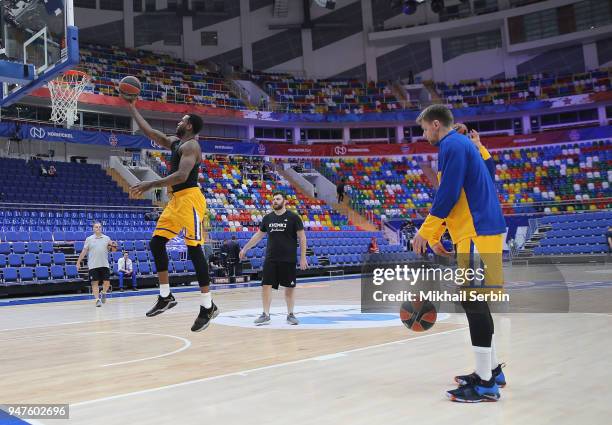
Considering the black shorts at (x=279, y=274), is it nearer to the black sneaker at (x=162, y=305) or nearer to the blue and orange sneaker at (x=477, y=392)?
the black sneaker at (x=162, y=305)

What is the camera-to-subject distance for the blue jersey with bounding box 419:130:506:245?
3.71m

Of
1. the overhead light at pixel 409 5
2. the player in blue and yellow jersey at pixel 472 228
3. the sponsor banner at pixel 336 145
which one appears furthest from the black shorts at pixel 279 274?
the overhead light at pixel 409 5

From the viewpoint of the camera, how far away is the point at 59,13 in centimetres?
812

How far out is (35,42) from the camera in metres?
7.92

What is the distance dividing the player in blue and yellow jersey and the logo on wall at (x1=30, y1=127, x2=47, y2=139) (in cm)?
2471

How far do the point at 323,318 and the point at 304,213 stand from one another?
20.6 metres

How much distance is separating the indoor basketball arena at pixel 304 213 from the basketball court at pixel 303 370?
0.11 feet

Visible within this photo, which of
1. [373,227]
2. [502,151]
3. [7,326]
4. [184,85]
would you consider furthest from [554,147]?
[7,326]

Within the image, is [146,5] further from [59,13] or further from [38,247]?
[59,13]

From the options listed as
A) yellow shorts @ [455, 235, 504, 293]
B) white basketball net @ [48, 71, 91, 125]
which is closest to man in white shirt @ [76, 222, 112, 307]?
white basketball net @ [48, 71, 91, 125]

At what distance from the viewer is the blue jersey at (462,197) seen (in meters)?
3.71

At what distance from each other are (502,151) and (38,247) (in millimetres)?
28669

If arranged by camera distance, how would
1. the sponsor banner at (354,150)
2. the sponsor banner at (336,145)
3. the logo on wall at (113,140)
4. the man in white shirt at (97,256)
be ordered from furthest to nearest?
the sponsor banner at (354,150) < the sponsor banner at (336,145) < the logo on wall at (113,140) < the man in white shirt at (97,256)

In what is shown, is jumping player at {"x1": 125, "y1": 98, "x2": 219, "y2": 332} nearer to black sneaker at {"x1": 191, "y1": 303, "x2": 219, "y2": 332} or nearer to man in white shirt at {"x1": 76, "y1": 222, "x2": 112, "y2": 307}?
black sneaker at {"x1": 191, "y1": 303, "x2": 219, "y2": 332}
